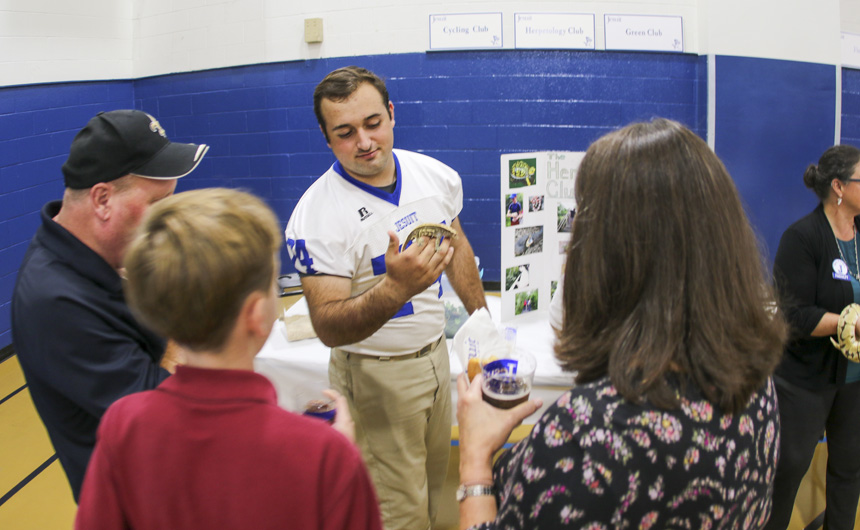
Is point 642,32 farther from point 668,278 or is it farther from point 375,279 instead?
point 668,278

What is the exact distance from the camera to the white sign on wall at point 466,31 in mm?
4598

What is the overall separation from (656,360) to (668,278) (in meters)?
0.13

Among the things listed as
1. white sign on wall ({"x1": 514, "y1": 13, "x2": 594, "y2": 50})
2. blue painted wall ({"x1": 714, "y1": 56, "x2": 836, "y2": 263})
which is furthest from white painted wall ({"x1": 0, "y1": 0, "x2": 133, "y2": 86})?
blue painted wall ({"x1": 714, "y1": 56, "x2": 836, "y2": 263})

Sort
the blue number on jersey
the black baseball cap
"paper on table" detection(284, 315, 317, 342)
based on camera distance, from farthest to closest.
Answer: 1. "paper on table" detection(284, 315, 317, 342)
2. the blue number on jersey
3. the black baseball cap

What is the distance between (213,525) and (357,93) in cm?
152

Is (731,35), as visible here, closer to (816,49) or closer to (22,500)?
(816,49)

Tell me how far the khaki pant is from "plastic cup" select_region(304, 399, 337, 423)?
0.59 metres

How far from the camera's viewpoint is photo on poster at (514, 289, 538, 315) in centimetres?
275

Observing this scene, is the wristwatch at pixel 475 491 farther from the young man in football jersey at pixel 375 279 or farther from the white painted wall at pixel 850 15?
the white painted wall at pixel 850 15

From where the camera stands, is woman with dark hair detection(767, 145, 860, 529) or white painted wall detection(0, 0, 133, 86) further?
white painted wall detection(0, 0, 133, 86)

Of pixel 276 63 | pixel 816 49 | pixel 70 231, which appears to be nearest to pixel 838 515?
pixel 70 231

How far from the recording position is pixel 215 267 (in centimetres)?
80

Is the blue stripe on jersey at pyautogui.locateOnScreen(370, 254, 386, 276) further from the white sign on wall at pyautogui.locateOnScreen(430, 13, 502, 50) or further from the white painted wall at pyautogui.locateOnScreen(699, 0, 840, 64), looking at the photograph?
the white painted wall at pyautogui.locateOnScreen(699, 0, 840, 64)

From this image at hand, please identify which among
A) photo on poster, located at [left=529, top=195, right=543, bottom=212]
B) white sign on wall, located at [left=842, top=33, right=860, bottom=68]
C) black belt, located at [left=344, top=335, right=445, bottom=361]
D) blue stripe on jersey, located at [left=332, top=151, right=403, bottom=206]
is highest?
white sign on wall, located at [left=842, top=33, right=860, bottom=68]
